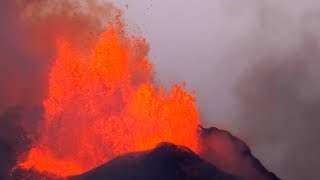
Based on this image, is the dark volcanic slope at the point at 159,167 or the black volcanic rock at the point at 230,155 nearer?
the dark volcanic slope at the point at 159,167

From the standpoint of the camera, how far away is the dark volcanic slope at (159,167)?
7606 centimetres

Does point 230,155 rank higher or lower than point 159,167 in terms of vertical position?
higher

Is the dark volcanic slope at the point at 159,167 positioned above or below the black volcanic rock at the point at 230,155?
below

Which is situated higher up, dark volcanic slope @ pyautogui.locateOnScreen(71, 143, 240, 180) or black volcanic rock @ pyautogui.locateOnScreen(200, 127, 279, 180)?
black volcanic rock @ pyautogui.locateOnScreen(200, 127, 279, 180)

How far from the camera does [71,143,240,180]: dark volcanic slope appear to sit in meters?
76.1

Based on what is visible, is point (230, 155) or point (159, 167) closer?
point (159, 167)

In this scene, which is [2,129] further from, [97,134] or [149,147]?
[149,147]

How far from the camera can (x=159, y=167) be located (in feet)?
262

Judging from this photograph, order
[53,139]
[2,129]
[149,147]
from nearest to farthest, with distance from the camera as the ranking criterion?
1. [149,147]
2. [53,139]
3. [2,129]

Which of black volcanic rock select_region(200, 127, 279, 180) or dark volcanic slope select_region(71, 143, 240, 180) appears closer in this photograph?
dark volcanic slope select_region(71, 143, 240, 180)

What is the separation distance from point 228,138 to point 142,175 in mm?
48025

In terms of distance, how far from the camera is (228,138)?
12056 cm

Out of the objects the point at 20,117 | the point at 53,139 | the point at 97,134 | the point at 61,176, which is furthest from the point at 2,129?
the point at 61,176

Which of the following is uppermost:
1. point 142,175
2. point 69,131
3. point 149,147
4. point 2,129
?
point 2,129
